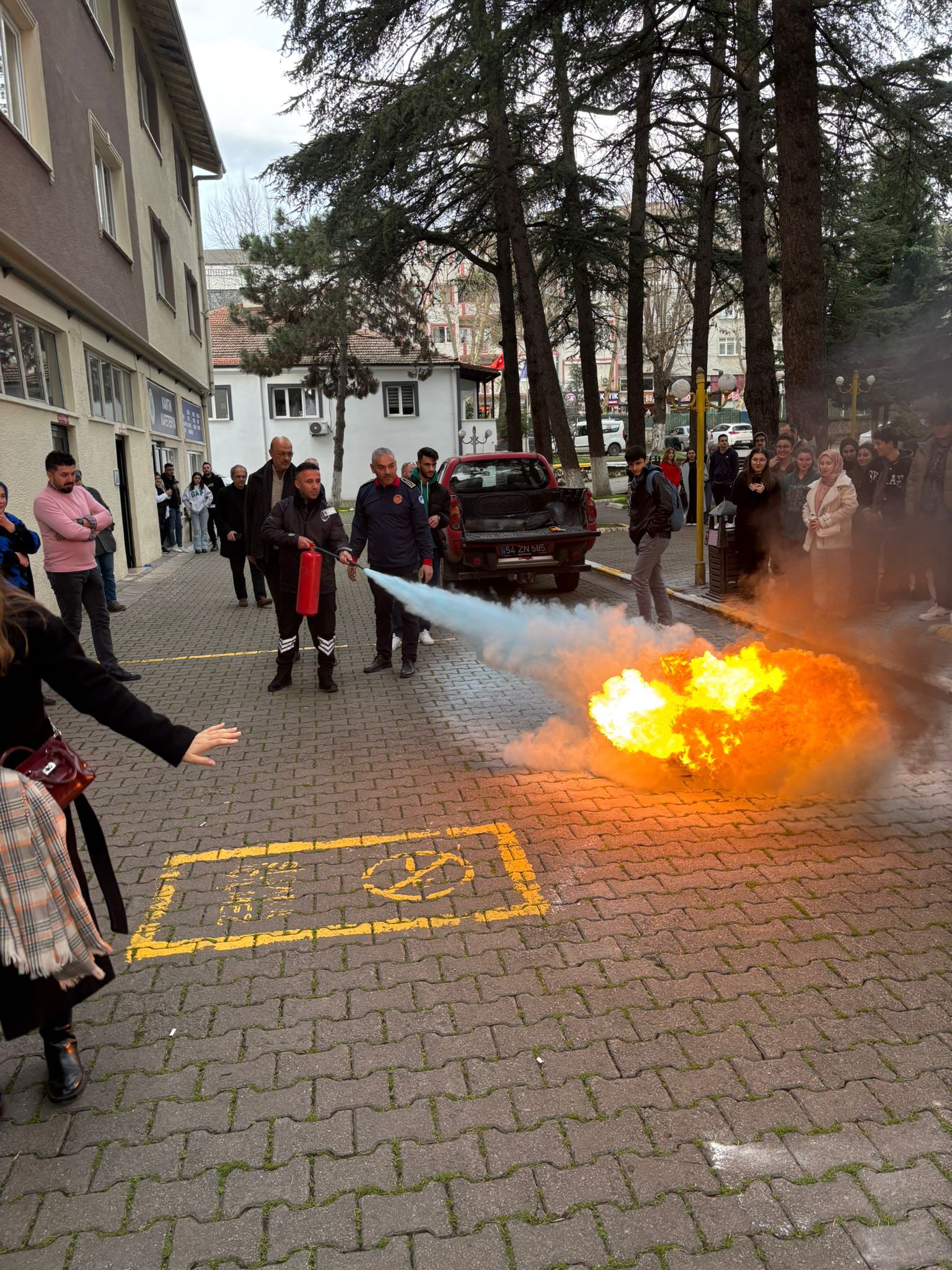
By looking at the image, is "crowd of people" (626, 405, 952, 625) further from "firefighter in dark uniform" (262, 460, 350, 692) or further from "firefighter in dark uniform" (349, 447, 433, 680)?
"firefighter in dark uniform" (262, 460, 350, 692)

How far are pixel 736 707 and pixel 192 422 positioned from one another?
25015 mm

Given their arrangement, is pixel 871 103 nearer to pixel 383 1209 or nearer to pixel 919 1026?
pixel 919 1026

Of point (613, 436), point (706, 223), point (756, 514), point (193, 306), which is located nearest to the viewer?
point (756, 514)

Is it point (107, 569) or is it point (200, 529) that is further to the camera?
point (200, 529)

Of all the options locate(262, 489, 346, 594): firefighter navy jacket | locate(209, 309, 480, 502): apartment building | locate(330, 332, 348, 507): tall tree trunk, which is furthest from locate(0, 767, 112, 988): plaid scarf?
locate(209, 309, 480, 502): apartment building

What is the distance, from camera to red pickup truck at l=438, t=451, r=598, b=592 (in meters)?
12.5

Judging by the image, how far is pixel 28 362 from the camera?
40.1 feet

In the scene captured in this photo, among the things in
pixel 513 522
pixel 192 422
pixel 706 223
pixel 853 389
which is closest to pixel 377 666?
pixel 513 522

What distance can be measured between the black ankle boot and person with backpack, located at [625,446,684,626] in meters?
7.09

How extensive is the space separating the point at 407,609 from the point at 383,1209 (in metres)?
6.82

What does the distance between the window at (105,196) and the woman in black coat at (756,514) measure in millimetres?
11877

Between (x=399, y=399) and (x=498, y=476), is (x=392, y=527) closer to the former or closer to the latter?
(x=498, y=476)

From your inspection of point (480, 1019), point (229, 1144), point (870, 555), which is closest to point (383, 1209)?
point (229, 1144)

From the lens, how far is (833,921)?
160 inches
